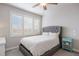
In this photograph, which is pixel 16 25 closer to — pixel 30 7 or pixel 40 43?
pixel 30 7

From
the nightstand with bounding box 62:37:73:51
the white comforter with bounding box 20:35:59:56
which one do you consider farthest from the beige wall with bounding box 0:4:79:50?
the white comforter with bounding box 20:35:59:56

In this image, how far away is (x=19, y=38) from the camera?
54.4 inches

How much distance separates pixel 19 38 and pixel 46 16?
64 centimetres

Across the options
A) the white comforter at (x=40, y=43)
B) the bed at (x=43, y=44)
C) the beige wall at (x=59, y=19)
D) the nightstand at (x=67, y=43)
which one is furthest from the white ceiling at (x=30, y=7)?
the nightstand at (x=67, y=43)

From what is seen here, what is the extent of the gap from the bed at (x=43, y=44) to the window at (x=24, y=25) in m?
0.11

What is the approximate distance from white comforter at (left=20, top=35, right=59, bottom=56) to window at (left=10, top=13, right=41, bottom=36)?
0.11m

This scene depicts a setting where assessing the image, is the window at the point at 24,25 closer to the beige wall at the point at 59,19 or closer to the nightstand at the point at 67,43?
the beige wall at the point at 59,19

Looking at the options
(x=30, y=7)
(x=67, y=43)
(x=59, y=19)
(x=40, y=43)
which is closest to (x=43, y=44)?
(x=40, y=43)

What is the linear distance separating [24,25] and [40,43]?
0.43 m

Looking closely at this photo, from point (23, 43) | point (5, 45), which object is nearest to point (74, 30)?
point (23, 43)

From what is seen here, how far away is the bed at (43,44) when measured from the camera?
1.40m

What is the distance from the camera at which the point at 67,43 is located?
149 cm

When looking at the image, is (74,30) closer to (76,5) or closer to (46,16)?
(76,5)

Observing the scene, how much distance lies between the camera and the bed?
4.58 ft
